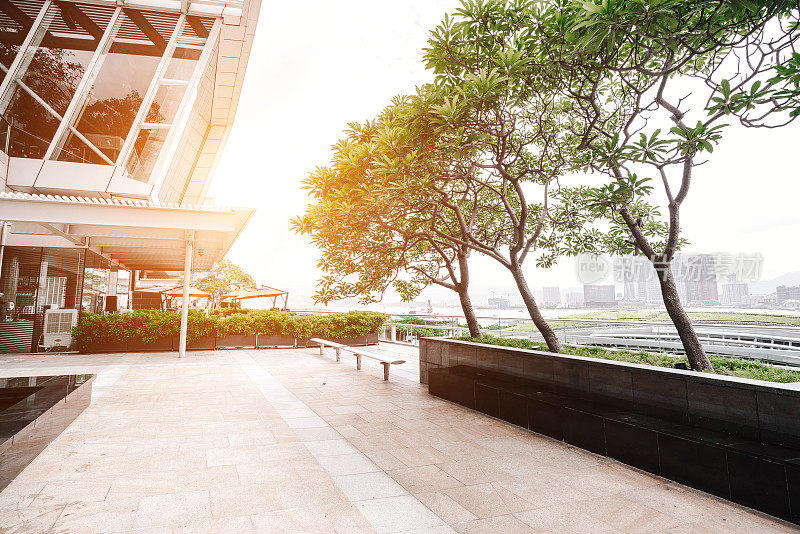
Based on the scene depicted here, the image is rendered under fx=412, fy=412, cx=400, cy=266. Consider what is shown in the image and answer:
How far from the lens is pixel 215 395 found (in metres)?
7.36

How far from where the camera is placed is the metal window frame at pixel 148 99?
1334cm

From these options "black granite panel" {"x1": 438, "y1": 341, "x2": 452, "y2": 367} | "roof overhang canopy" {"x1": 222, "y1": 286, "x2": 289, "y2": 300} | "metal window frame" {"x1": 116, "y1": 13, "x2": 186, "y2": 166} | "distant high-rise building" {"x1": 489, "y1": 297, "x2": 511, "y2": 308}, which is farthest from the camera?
"roof overhang canopy" {"x1": 222, "y1": 286, "x2": 289, "y2": 300}

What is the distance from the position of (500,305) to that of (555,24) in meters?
10.7

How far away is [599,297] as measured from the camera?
479 inches

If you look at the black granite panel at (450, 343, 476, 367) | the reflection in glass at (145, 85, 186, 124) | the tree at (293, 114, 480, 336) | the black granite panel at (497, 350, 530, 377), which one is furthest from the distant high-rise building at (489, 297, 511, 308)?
the reflection in glass at (145, 85, 186, 124)

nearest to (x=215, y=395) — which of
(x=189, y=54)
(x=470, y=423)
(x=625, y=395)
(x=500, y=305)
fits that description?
(x=470, y=423)

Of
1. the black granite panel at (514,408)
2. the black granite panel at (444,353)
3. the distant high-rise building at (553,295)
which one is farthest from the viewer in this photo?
the distant high-rise building at (553,295)

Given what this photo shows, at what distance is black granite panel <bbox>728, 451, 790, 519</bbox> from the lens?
2.93 metres

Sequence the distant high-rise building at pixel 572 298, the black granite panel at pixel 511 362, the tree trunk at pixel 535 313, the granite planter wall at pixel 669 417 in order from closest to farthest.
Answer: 1. the granite planter wall at pixel 669 417
2. the black granite panel at pixel 511 362
3. the tree trunk at pixel 535 313
4. the distant high-rise building at pixel 572 298

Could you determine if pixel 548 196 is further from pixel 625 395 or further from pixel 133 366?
pixel 133 366

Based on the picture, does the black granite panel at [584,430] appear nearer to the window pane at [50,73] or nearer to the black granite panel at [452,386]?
the black granite panel at [452,386]

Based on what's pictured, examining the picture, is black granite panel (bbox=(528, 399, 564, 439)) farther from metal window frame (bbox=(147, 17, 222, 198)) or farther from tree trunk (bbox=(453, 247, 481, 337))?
metal window frame (bbox=(147, 17, 222, 198))

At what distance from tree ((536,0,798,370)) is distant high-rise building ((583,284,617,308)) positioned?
5764 millimetres

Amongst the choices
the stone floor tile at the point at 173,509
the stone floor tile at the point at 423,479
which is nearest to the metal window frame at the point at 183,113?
the stone floor tile at the point at 173,509
